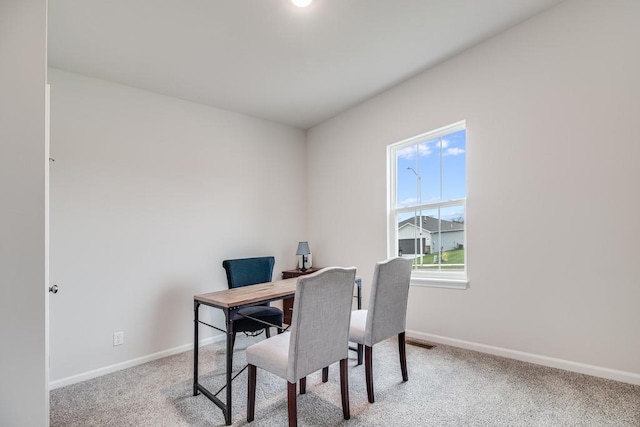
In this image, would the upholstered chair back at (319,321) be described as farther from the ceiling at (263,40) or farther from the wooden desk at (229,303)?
the ceiling at (263,40)

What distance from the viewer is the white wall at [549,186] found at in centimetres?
207

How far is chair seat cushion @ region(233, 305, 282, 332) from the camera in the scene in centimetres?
263

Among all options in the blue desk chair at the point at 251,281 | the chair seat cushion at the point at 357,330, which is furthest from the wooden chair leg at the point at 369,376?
the blue desk chair at the point at 251,281

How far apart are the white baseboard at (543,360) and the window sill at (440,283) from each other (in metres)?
0.47

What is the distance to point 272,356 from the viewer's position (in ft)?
5.79

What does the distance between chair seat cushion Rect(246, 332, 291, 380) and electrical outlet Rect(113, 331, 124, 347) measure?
1614mm

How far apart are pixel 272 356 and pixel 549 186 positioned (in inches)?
88.6

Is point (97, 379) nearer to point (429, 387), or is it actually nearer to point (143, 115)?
point (143, 115)

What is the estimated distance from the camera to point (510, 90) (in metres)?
2.56

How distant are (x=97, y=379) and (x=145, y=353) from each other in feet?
1.33

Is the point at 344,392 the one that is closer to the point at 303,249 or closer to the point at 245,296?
the point at 245,296

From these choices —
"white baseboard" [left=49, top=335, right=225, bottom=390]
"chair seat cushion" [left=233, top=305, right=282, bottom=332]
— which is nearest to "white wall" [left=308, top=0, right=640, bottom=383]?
"chair seat cushion" [left=233, top=305, right=282, bottom=332]

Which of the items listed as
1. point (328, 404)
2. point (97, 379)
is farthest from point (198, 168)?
point (328, 404)

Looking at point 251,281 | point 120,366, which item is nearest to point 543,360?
point 251,281
